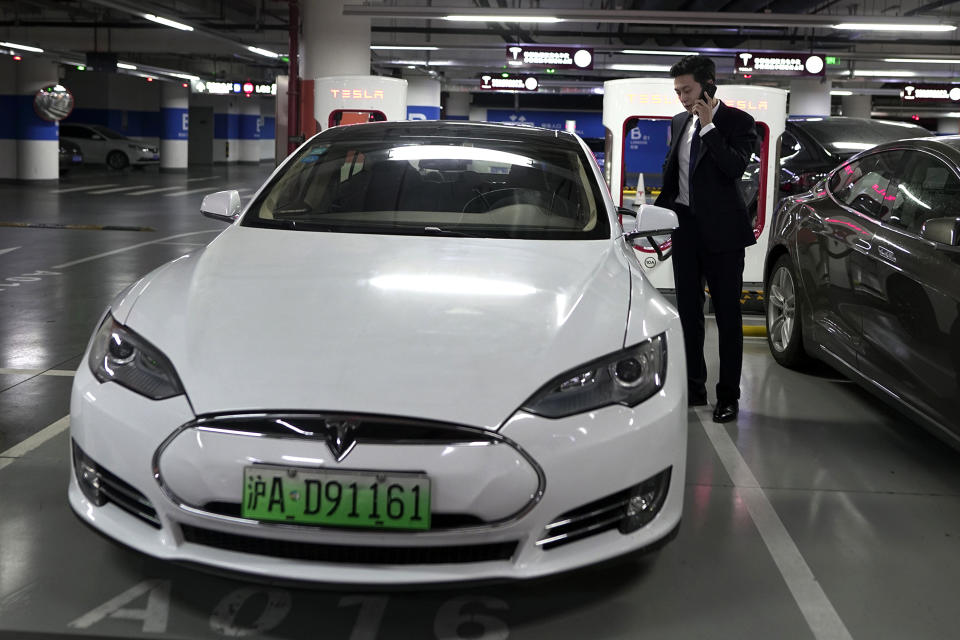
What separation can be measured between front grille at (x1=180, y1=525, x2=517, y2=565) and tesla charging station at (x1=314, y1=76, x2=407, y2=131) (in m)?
8.72

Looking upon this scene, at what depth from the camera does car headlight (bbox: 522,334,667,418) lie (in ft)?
7.67

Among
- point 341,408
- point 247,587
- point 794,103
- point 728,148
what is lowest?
point 247,587

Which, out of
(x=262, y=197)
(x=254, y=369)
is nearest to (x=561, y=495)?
(x=254, y=369)

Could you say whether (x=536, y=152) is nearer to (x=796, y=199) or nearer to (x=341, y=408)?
(x=341, y=408)

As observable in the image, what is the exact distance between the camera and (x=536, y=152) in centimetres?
382

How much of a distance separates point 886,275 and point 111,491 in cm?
298

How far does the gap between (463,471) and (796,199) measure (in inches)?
150

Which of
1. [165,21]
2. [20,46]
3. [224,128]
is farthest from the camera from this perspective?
[224,128]

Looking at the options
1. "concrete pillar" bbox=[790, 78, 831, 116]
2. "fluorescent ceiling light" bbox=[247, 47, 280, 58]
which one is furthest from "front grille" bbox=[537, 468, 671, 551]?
"concrete pillar" bbox=[790, 78, 831, 116]

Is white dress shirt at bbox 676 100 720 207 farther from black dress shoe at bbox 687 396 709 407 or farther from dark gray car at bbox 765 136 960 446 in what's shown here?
black dress shoe at bbox 687 396 709 407

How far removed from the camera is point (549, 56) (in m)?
20.2

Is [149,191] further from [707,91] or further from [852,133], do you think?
[707,91]

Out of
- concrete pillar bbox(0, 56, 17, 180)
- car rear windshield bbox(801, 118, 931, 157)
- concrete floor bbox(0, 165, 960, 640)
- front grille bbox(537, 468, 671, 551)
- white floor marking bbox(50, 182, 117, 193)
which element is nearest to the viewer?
front grille bbox(537, 468, 671, 551)

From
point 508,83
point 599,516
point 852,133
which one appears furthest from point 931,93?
point 599,516
